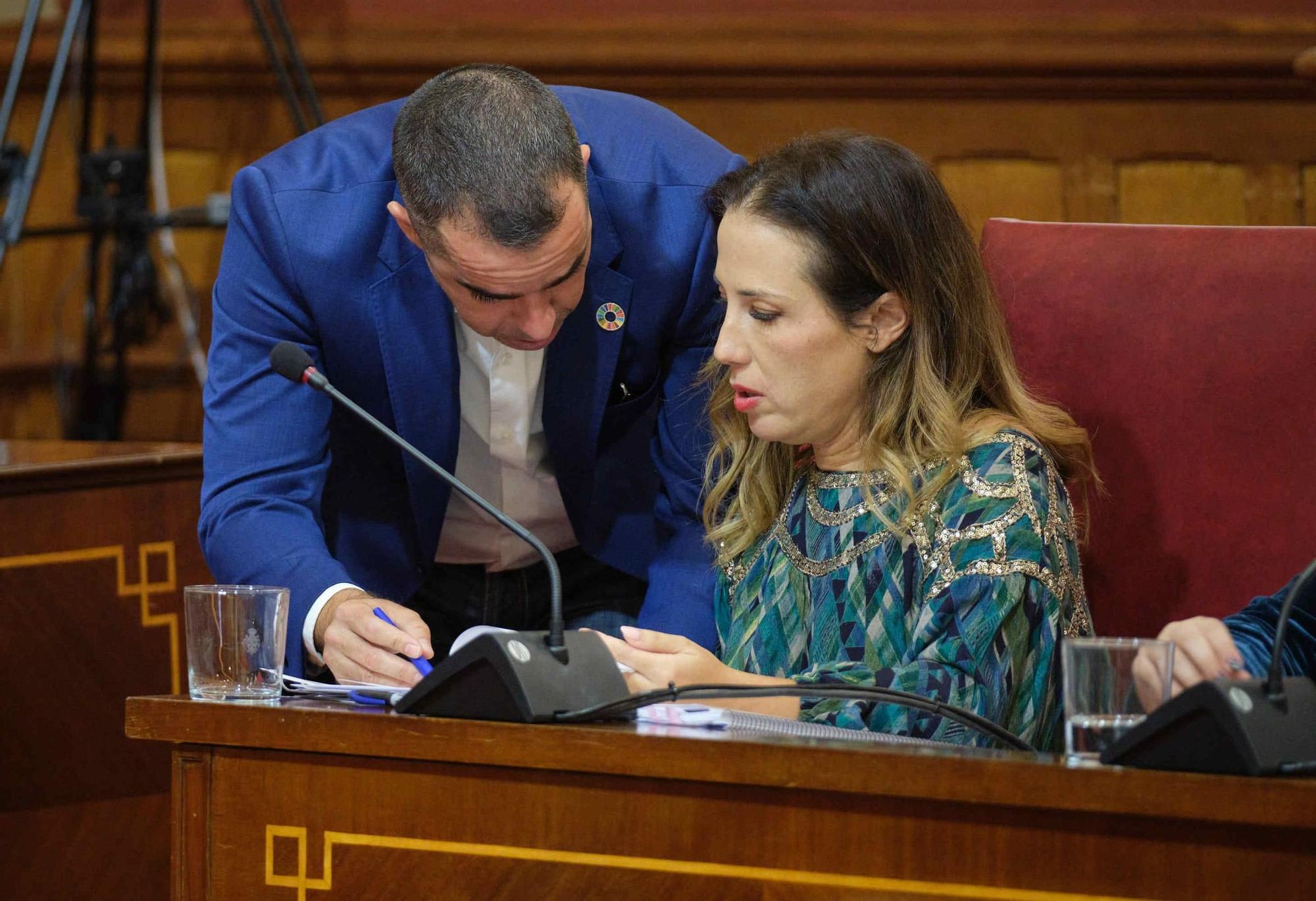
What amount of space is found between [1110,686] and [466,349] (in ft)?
3.54

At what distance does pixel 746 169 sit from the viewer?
1736 mm

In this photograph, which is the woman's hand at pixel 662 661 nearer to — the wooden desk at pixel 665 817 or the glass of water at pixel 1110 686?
the wooden desk at pixel 665 817

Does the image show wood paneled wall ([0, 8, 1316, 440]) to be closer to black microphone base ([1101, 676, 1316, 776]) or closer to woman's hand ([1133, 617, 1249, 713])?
woman's hand ([1133, 617, 1249, 713])

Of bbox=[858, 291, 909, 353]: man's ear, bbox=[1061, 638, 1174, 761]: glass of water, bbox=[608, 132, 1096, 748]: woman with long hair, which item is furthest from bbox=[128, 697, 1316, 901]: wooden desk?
bbox=[858, 291, 909, 353]: man's ear

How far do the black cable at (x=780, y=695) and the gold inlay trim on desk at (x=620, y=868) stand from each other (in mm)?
101

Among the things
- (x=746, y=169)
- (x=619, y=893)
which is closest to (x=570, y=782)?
(x=619, y=893)

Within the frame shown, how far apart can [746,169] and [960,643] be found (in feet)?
1.94

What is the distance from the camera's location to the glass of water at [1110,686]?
111cm

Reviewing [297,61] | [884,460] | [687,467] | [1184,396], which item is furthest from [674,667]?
[297,61]

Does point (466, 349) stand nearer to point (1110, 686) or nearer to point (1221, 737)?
point (1110, 686)

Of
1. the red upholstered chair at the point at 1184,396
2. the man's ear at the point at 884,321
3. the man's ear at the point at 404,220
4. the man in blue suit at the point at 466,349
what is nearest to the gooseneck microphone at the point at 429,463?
the man in blue suit at the point at 466,349

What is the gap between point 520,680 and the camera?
113 centimetres

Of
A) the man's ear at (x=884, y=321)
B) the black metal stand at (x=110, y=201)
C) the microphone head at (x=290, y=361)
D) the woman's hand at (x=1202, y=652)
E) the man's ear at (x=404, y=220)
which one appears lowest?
the woman's hand at (x=1202, y=652)

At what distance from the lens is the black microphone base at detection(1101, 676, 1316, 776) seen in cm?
99
